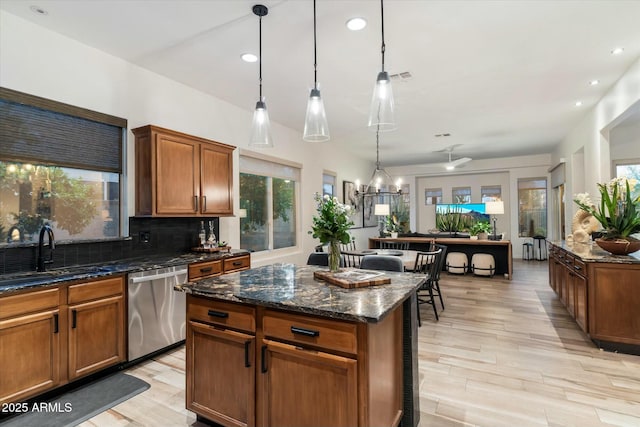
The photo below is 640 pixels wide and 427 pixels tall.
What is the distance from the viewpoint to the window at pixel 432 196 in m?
10.5

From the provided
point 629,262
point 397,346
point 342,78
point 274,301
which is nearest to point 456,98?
point 342,78

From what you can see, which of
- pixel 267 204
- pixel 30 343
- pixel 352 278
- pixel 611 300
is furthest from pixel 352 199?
pixel 30 343

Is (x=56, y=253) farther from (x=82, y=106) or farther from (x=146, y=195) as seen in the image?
(x=82, y=106)

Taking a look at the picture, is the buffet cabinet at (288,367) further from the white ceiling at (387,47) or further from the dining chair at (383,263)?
the white ceiling at (387,47)

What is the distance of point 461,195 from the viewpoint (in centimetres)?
1025

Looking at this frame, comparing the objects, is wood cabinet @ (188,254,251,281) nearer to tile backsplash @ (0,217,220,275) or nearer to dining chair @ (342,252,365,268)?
tile backsplash @ (0,217,220,275)

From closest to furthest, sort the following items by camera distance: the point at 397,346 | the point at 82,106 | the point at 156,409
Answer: the point at 397,346
the point at 156,409
the point at 82,106

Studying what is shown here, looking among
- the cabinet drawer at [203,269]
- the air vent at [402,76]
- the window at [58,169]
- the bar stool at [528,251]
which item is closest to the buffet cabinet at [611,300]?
the air vent at [402,76]

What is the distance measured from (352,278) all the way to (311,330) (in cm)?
60

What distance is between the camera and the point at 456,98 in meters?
4.61

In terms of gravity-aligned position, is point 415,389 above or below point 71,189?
below

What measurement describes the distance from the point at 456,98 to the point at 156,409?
4836 millimetres

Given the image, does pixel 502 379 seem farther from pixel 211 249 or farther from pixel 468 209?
pixel 468 209

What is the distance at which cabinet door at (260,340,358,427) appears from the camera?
4.98ft
